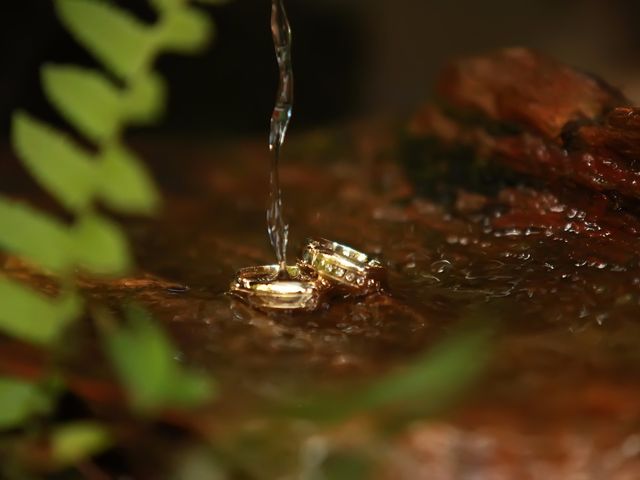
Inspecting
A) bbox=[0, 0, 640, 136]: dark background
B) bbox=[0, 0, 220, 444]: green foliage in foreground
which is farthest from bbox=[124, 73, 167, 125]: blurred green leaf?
bbox=[0, 0, 640, 136]: dark background

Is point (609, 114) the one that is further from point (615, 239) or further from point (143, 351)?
point (143, 351)

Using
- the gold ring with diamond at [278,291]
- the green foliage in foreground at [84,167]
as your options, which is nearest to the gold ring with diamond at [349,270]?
the gold ring with diamond at [278,291]

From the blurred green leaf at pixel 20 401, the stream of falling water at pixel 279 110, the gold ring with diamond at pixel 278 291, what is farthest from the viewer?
the stream of falling water at pixel 279 110

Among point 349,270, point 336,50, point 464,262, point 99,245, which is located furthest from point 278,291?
point 336,50

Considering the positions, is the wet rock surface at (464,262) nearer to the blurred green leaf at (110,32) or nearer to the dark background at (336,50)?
the blurred green leaf at (110,32)

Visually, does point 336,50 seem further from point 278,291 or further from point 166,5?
point 166,5

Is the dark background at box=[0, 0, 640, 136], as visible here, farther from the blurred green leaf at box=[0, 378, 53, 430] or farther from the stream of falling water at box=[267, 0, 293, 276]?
the blurred green leaf at box=[0, 378, 53, 430]

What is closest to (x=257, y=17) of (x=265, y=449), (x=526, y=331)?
(x=526, y=331)

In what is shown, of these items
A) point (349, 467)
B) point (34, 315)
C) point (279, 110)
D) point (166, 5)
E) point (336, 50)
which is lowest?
point (349, 467)
